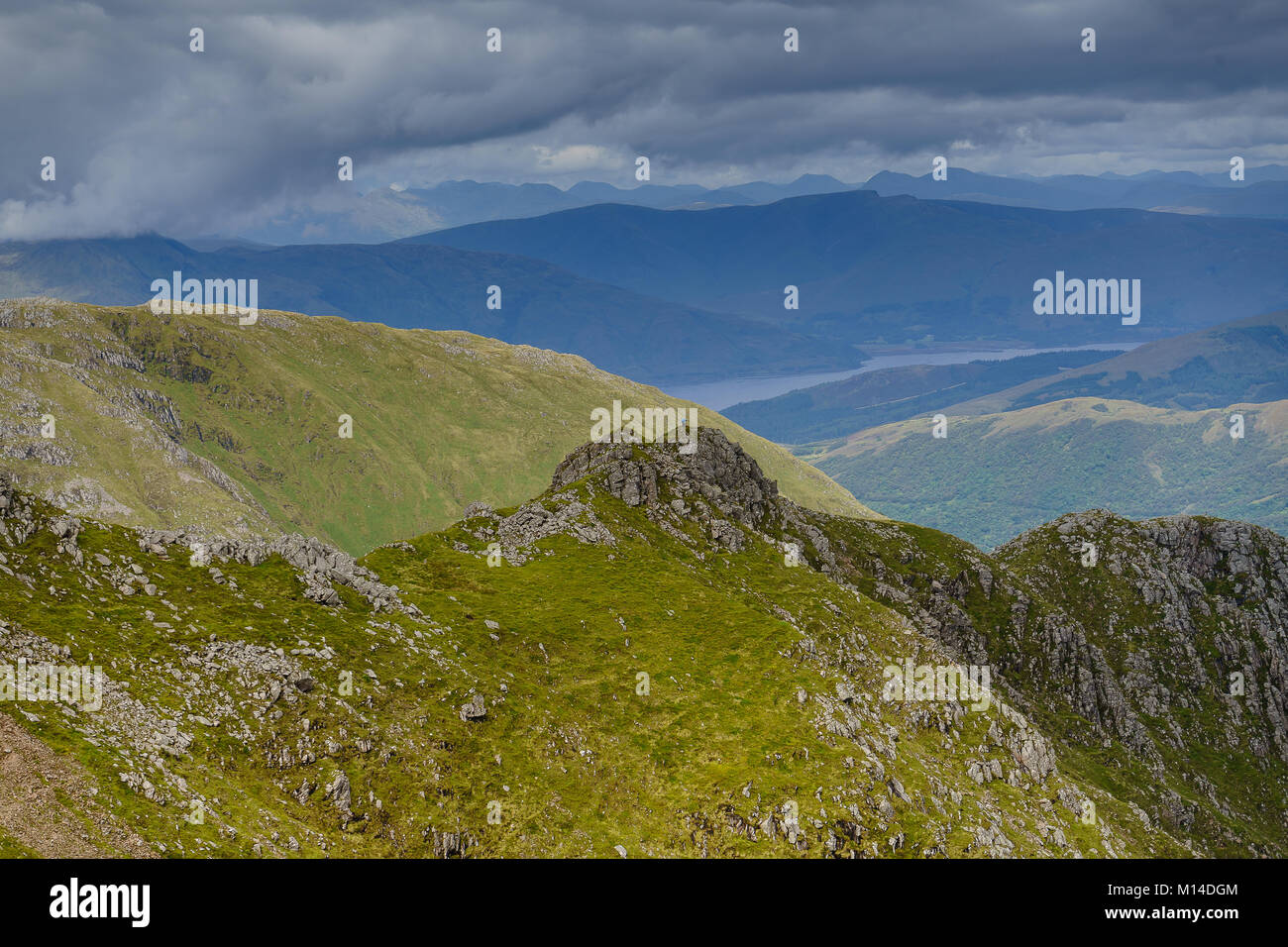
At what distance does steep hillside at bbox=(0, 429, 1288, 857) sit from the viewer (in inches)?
2270

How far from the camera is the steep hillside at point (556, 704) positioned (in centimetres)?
5766

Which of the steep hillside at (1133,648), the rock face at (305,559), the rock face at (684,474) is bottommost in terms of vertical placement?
the steep hillside at (1133,648)

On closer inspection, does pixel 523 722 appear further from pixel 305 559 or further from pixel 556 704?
pixel 305 559

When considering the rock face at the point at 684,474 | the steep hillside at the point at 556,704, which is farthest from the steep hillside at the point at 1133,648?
the rock face at the point at 684,474

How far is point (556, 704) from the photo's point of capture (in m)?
82.9

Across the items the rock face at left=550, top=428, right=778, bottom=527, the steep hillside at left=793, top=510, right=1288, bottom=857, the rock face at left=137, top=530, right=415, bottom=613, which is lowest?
the steep hillside at left=793, top=510, right=1288, bottom=857

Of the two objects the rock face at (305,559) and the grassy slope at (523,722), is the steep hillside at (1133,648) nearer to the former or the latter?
the grassy slope at (523,722)

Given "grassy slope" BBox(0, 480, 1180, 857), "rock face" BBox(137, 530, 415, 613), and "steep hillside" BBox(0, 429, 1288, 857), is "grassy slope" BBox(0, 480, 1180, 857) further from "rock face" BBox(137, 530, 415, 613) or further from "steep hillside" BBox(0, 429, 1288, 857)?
"rock face" BBox(137, 530, 415, 613)

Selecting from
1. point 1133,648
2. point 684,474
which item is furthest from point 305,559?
point 1133,648

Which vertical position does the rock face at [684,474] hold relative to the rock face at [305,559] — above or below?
Answer: above

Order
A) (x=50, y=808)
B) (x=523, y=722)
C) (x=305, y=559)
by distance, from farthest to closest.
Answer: (x=305, y=559) → (x=523, y=722) → (x=50, y=808)

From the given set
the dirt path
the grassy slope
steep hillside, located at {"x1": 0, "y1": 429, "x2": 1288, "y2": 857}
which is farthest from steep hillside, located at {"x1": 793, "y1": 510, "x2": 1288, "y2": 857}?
the dirt path

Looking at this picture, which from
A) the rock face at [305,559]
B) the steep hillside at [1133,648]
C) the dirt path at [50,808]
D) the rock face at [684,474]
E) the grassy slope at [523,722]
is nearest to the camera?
the dirt path at [50,808]

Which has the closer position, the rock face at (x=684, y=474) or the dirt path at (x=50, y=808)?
the dirt path at (x=50, y=808)
